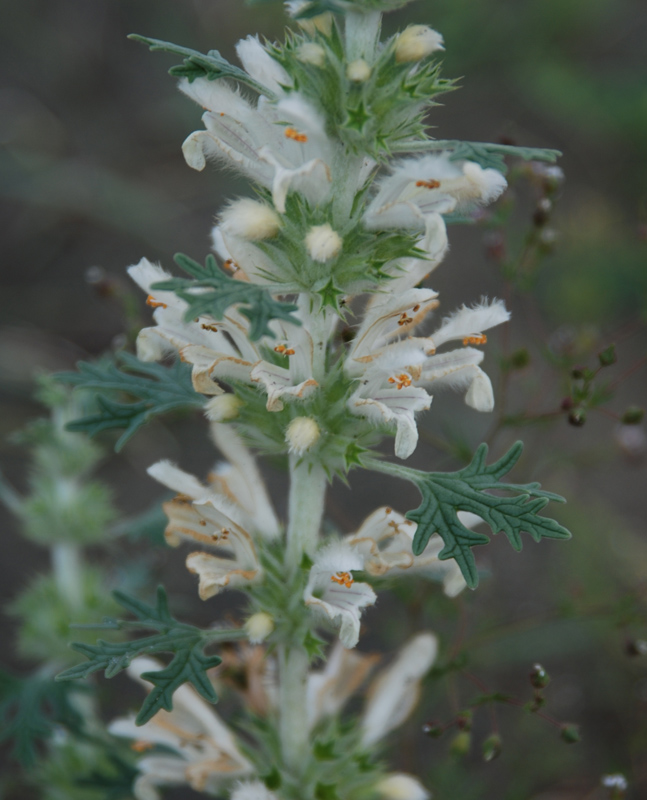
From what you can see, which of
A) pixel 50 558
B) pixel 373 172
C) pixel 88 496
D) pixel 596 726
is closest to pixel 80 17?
pixel 50 558

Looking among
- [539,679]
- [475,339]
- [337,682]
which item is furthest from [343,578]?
[337,682]

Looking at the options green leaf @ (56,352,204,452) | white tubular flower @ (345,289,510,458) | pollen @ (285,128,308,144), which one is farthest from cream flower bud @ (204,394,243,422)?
pollen @ (285,128,308,144)

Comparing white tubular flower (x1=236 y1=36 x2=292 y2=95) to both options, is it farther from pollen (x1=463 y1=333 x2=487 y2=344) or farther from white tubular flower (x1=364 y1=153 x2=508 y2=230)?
pollen (x1=463 y1=333 x2=487 y2=344)

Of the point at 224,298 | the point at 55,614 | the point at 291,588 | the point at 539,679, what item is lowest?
the point at 55,614

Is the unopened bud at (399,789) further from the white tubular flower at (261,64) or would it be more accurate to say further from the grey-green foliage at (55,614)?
the white tubular flower at (261,64)

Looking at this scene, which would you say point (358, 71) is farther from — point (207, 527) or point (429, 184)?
point (207, 527)

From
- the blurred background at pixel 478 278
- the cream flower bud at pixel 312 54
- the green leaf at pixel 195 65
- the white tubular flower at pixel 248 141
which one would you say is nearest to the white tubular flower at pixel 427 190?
the white tubular flower at pixel 248 141
